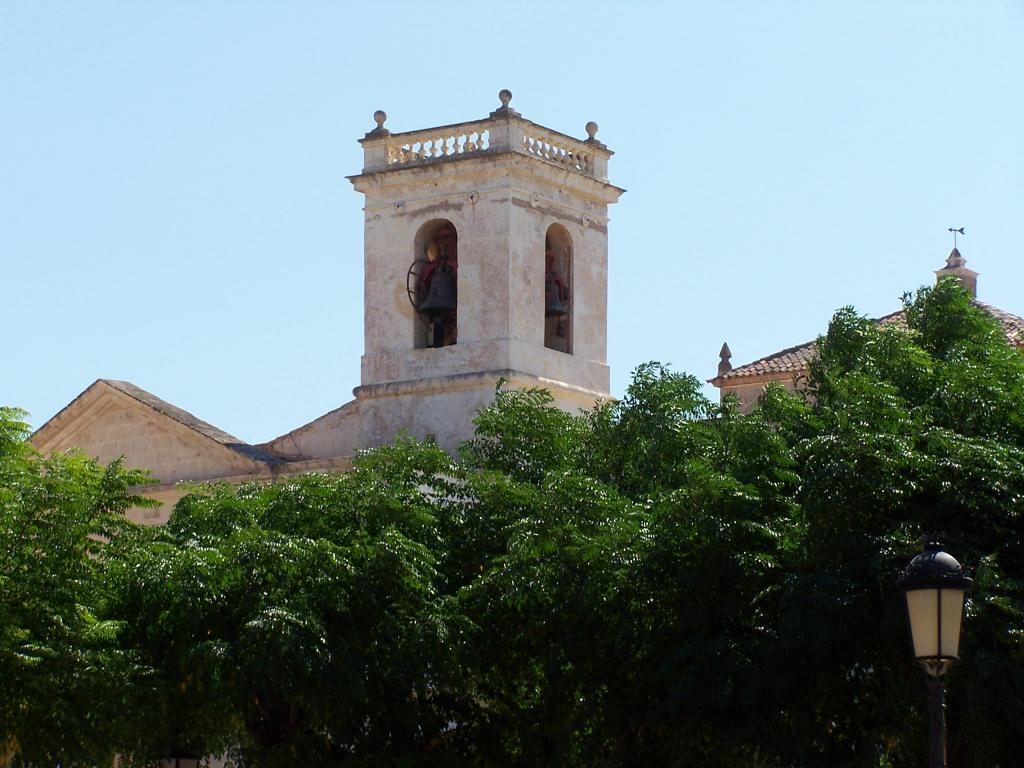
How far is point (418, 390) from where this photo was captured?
1603 inches

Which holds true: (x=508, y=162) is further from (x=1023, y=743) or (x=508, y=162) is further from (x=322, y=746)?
(x=1023, y=743)

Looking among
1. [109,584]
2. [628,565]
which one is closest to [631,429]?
[628,565]

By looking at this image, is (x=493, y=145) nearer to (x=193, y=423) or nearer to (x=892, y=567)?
(x=193, y=423)

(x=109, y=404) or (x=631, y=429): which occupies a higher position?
(x=109, y=404)

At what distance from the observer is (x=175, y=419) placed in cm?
4291

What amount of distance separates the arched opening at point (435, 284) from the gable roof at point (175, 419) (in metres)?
3.46

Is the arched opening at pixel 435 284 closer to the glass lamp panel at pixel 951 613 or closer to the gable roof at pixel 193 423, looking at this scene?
the gable roof at pixel 193 423

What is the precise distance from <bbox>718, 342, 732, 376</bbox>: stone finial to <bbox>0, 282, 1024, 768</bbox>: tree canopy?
14830 millimetres

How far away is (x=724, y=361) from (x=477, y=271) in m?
5.20

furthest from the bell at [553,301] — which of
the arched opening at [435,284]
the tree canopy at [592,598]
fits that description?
the tree canopy at [592,598]

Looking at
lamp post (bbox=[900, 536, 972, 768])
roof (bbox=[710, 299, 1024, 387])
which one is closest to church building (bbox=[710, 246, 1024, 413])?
roof (bbox=[710, 299, 1024, 387])

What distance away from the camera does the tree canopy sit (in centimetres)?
2236

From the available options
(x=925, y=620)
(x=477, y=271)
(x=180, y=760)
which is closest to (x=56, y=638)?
(x=180, y=760)

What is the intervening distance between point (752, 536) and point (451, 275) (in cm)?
1805
